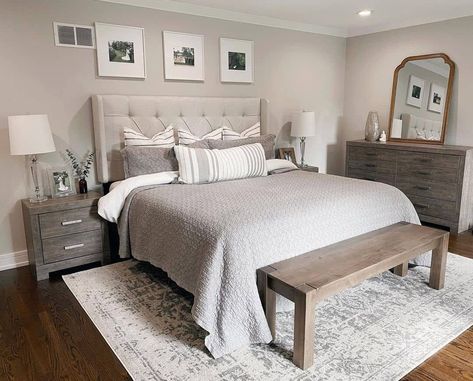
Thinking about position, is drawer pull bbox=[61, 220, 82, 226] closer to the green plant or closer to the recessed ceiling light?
the green plant

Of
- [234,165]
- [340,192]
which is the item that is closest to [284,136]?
[234,165]

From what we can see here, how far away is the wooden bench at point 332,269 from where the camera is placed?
191 cm

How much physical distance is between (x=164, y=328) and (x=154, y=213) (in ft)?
2.53

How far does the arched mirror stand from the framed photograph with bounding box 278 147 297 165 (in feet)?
4.25

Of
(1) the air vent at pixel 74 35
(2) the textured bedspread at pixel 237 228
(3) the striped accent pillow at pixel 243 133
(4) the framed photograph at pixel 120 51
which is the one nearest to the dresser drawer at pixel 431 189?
(2) the textured bedspread at pixel 237 228

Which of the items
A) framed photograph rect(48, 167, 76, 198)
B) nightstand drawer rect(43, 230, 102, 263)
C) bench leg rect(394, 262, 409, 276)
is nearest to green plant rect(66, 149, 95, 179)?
framed photograph rect(48, 167, 76, 198)

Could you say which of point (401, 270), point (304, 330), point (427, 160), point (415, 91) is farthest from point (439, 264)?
point (415, 91)

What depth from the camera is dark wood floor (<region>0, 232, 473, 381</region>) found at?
1912mm

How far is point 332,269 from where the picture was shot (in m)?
2.12

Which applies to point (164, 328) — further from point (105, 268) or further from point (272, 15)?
point (272, 15)

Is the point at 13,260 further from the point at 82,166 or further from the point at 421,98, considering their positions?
the point at 421,98

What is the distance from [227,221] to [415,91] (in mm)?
3609

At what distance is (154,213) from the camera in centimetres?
264

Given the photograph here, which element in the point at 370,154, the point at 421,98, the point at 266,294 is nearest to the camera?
the point at 266,294
